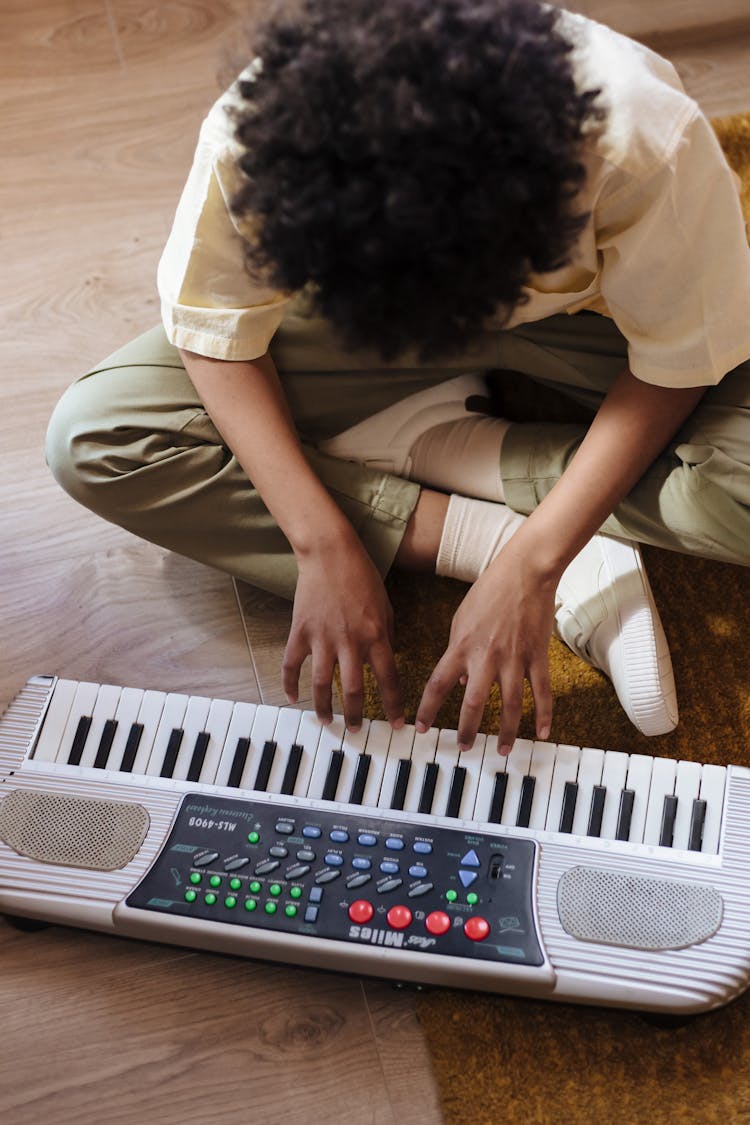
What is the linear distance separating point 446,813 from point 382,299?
0.45 metres

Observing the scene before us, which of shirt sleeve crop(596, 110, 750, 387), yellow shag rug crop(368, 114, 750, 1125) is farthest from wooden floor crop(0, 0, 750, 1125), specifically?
shirt sleeve crop(596, 110, 750, 387)

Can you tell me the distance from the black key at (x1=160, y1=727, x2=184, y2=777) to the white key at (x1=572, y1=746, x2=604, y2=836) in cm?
34

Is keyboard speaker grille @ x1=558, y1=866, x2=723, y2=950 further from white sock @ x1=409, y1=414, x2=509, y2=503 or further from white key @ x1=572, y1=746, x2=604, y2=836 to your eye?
white sock @ x1=409, y1=414, x2=509, y2=503

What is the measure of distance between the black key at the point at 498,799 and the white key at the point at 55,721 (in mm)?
369

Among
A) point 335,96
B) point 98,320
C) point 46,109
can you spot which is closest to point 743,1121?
point 335,96

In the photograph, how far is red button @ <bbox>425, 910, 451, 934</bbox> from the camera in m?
0.82

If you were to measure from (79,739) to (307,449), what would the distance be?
1.07 feet

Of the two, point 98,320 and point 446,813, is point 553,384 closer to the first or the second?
point 446,813

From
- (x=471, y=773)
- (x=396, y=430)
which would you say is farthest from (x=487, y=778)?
(x=396, y=430)

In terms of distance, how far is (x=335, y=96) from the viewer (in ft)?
1.89

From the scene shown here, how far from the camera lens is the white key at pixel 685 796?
85 centimetres

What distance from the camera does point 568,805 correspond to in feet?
2.85

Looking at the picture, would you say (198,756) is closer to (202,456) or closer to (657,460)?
(202,456)

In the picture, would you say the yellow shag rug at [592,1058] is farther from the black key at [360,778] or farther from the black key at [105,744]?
the black key at [105,744]
